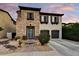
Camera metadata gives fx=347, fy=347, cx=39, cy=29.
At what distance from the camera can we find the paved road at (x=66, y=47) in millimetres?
5848

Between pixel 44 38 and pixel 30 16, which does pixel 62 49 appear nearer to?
pixel 44 38

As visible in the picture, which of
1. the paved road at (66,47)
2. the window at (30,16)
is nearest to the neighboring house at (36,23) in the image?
the window at (30,16)

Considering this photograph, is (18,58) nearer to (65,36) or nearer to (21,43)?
(21,43)

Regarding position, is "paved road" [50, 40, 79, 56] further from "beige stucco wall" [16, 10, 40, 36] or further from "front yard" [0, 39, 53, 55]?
"beige stucco wall" [16, 10, 40, 36]

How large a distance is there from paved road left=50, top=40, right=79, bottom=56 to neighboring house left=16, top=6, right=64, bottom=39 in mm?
113

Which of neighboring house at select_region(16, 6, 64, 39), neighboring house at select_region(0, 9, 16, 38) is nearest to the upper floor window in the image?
neighboring house at select_region(16, 6, 64, 39)

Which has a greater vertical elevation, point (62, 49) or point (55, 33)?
point (55, 33)

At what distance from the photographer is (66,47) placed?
5914 mm

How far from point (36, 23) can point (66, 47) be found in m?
0.66

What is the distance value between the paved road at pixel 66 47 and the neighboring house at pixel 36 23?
4.4 inches

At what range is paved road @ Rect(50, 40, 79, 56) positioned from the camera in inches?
230

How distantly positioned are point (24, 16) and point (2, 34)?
0.49 m

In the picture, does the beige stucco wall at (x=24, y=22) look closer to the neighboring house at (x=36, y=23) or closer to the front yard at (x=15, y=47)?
the neighboring house at (x=36, y=23)

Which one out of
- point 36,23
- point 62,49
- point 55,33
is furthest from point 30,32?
point 62,49
